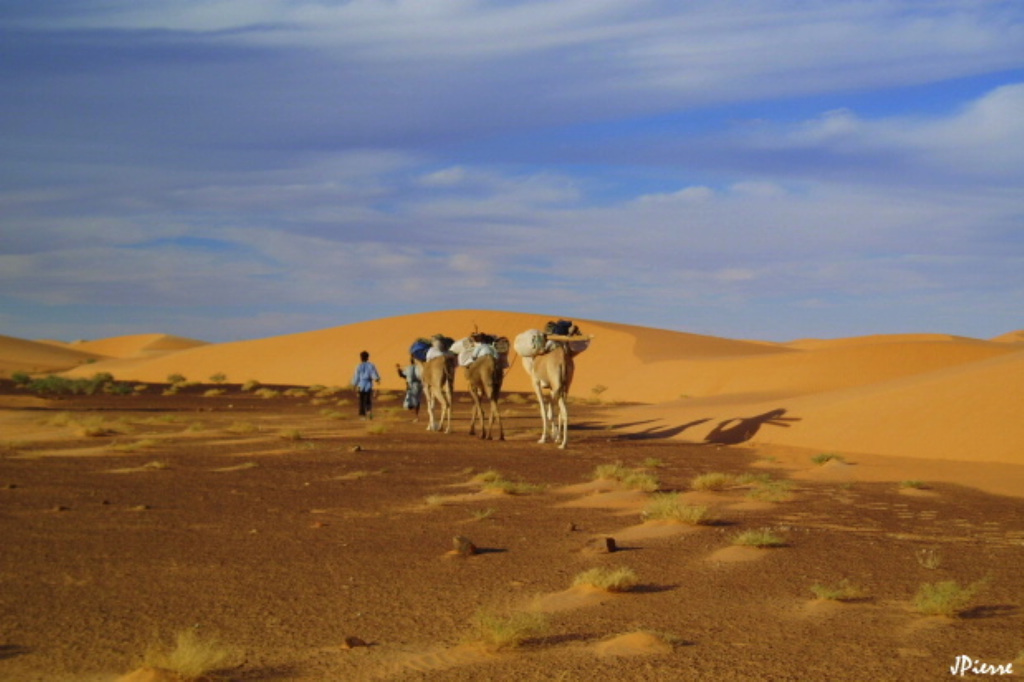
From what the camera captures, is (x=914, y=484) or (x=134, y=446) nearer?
(x=914, y=484)

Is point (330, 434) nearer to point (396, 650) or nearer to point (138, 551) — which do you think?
point (138, 551)

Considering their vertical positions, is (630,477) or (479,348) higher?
(479,348)

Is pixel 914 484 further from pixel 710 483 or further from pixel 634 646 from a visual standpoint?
pixel 634 646

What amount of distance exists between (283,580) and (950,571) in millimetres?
6783

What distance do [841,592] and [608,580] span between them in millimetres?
2096

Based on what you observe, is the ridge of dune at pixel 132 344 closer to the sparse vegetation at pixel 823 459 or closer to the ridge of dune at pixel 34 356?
the ridge of dune at pixel 34 356

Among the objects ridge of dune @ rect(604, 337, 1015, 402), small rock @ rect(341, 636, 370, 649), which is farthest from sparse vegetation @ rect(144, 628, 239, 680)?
ridge of dune @ rect(604, 337, 1015, 402)

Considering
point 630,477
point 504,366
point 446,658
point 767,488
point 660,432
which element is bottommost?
point 446,658

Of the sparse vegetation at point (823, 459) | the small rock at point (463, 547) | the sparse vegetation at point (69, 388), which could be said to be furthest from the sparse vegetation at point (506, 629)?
the sparse vegetation at point (69, 388)

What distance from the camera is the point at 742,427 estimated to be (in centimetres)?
2917

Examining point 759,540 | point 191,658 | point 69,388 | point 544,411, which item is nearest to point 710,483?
point 759,540

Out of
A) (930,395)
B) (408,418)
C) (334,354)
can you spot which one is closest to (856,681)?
(930,395)

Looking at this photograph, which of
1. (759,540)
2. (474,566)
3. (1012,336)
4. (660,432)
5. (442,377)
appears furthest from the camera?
(1012,336)

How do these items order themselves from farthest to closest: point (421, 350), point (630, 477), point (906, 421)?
point (421, 350)
point (906, 421)
point (630, 477)
